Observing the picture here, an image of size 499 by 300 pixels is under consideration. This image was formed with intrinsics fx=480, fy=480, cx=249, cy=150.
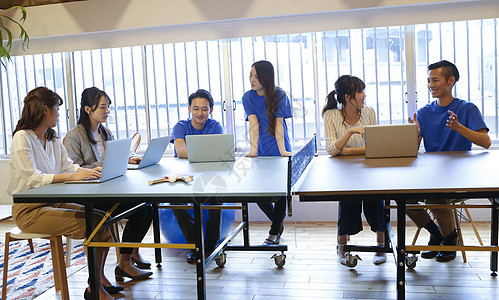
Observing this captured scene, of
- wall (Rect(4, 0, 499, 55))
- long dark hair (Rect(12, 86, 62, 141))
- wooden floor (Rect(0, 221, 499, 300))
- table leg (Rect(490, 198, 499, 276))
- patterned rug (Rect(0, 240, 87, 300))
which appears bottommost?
wooden floor (Rect(0, 221, 499, 300))

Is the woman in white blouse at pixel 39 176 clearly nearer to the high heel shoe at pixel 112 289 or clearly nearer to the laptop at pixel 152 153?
the high heel shoe at pixel 112 289

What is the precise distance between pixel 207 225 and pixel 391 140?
1467 millimetres

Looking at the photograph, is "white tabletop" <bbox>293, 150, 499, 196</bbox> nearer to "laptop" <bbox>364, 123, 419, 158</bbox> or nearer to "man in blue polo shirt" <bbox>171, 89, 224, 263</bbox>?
"laptop" <bbox>364, 123, 419, 158</bbox>

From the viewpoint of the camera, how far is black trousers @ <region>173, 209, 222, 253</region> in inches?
141

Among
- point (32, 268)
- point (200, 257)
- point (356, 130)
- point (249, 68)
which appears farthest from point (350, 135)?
point (32, 268)

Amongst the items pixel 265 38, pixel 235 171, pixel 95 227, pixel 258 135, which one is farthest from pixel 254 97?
pixel 95 227

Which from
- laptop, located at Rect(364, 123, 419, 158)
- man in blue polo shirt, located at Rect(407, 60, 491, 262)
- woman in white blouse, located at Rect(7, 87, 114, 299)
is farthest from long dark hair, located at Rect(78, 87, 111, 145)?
man in blue polo shirt, located at Rect(407, 60, 491, 262)

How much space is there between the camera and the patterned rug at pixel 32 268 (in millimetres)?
3201

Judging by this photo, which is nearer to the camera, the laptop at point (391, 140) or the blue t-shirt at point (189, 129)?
the laptop at point (391, 140)

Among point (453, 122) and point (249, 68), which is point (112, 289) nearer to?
point (453, 122)

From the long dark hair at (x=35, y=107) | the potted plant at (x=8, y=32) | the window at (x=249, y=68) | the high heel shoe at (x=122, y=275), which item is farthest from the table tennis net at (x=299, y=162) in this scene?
the potted plant at (x=8, y=32)

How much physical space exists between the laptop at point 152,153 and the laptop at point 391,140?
1.44 meters

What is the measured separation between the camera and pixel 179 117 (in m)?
5.14

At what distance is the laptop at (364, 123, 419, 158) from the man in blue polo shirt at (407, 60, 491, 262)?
0.96ft
